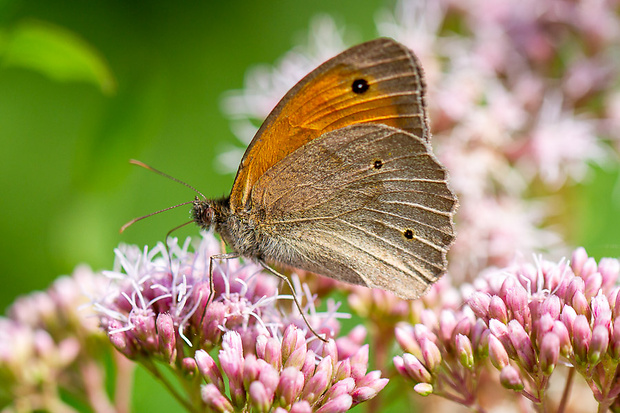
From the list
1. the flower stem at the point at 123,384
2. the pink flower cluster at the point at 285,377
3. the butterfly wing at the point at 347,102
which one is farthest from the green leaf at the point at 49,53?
the pink flower cluster at the point at 285,377

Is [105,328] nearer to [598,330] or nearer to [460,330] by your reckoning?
[460,330]

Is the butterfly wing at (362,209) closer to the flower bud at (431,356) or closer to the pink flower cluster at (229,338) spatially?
the pink flower cluster at (229,338)

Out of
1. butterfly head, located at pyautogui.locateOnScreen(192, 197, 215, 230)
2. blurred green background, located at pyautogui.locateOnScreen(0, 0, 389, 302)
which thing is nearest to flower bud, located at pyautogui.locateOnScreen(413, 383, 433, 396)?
butterfly head, located at pyautogui.locateOnScreen(192, 197, 215, 230)

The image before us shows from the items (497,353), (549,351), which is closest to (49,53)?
(497,353)

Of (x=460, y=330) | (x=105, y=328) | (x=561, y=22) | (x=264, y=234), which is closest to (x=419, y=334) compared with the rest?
(x=460, y=330)

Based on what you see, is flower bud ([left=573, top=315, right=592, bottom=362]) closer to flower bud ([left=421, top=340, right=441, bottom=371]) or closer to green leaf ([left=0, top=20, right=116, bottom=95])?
flower bud ([left=421, top=340, right=441, bottom=371])

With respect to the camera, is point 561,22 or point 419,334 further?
point 561,22

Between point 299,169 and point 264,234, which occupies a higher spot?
point 299,169

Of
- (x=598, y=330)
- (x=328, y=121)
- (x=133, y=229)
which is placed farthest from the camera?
(x=133, y=229)
